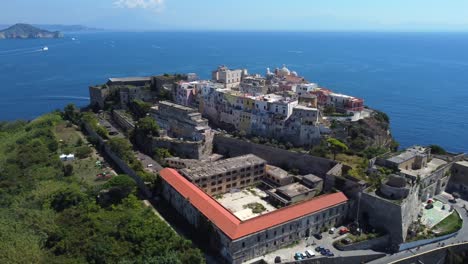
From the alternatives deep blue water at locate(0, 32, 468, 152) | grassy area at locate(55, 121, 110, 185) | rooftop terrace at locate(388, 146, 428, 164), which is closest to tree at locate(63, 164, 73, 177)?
grassy area at locate(55, 121, 110, 185)

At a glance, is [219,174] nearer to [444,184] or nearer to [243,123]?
[243,123]

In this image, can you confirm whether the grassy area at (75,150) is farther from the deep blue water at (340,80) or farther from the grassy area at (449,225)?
the grassy area at (449,225)

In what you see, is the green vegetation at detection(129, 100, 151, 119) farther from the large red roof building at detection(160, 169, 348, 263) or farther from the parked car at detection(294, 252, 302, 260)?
the parked car at detection(294, 252, 302, 260)

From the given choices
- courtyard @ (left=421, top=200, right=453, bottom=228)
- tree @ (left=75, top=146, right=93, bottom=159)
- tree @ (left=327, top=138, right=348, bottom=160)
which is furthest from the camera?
tree @ (left=75, top=146, right=93, bottom=159)

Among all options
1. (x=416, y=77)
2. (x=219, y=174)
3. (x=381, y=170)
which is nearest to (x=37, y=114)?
(x=219, y=174)

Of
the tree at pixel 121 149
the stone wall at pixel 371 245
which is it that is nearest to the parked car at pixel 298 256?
the stone wall at pixel 371 245

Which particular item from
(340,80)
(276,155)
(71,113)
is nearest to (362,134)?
(276,155)

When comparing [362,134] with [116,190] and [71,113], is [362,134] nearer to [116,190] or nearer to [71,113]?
[116,190]
